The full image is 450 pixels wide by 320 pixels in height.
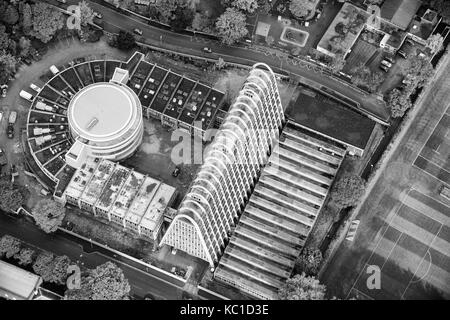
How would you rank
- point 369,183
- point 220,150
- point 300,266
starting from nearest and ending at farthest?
point 220,150
point 300,266
point 369,183

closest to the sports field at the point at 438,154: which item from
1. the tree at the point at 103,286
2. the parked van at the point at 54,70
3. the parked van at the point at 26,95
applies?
the tree at the point at 103,286

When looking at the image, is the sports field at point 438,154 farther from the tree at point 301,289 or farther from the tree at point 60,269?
the tree at point 60,269

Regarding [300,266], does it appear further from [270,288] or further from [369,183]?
[369,183]

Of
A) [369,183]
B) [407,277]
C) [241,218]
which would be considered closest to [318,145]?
[369,183]

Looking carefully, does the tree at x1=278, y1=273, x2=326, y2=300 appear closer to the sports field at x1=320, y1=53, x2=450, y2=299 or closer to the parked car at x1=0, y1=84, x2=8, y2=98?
the sports field at x1=320, y1=53, x2=450, y2=299

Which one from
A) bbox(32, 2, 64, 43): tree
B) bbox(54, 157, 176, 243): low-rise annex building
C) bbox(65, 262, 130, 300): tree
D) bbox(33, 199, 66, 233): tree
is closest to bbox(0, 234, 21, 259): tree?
bbox(33, 199, 66, 233): tree

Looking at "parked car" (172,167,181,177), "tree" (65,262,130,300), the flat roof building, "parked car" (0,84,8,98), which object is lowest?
the flat roof building

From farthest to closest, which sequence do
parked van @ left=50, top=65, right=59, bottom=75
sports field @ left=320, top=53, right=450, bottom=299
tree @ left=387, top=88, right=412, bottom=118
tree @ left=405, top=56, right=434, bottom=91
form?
parked van @ left=50, top=65, right=59, bottom=75
tree @ left=405, top=56, right=434, bottom=91
tree @ left=387, top=88, right=412, bottom=118
sports field @ left=320, top=53, right=450, bottom=299
